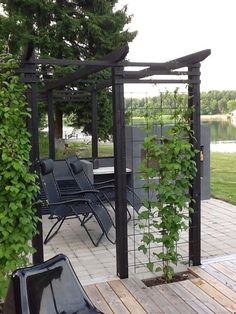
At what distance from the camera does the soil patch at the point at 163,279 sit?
317cm

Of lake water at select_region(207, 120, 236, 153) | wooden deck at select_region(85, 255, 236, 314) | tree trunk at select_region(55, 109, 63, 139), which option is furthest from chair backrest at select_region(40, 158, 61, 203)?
lake water at select_region(207, 120, 236, 153)

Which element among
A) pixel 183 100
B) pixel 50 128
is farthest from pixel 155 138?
pixel 50 128

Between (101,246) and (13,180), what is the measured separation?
1.99m

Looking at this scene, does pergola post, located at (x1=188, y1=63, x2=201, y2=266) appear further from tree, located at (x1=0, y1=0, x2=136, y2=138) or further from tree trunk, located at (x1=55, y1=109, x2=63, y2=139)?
tree trunk, located at (x1=55, y1=109, x2=63, y2=139)

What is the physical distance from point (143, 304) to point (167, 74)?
6.40 ft

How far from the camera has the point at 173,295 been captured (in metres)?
2.92

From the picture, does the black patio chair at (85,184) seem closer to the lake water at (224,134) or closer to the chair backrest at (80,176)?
the chair backrest at (80,176)

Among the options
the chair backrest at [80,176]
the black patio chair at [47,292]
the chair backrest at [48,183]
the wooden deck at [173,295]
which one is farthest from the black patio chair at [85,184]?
the black patio chair at [47,292]

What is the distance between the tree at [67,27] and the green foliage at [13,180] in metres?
8.59

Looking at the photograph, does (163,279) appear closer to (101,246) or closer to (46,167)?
(101,246)

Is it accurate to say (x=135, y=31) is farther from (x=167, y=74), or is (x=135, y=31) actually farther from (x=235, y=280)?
(x=235, y=280)

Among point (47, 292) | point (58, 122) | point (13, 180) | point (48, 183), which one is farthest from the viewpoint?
point (58, 122)

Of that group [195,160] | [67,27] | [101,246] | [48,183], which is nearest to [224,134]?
[67,27]

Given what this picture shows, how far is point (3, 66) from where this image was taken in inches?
101
